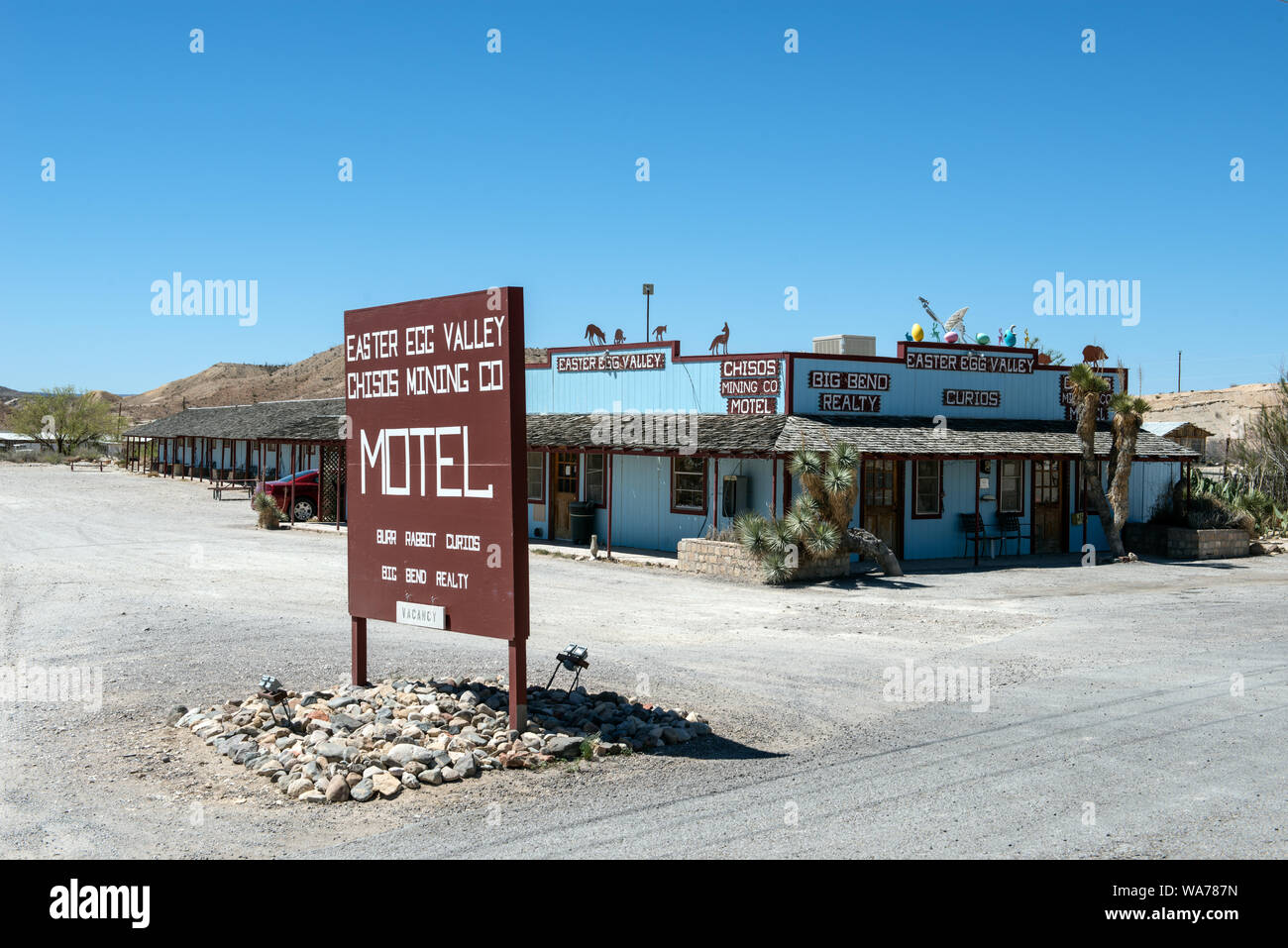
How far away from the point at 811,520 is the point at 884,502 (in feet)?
12.9

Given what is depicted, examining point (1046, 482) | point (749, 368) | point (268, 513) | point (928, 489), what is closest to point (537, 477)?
point (749, 368)

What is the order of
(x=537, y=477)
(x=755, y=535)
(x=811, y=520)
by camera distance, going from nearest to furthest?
(x=811, y=520), (x=755, y=535), (x=537, y=477)

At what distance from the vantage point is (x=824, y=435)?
2042 cm

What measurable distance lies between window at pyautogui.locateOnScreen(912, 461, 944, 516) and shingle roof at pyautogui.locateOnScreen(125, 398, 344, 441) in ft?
62.9

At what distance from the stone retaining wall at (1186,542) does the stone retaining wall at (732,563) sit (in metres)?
9.41

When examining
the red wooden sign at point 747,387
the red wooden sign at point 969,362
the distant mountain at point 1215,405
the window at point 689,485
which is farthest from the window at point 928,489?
the distant mountain at point 1215,405

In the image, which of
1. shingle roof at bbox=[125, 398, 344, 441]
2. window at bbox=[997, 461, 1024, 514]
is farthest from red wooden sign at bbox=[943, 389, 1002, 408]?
shingle roof at bbox=[125, 398, 344, 441]

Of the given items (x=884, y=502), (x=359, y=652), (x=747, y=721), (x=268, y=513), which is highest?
(x=884, y=502)

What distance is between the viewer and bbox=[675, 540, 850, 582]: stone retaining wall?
1917 cm

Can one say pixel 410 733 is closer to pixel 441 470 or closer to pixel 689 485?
pixel 441 470

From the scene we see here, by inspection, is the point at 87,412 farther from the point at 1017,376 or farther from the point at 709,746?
the point at 709,746

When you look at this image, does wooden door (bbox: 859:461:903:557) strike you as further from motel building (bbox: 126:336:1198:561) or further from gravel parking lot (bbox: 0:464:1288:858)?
gravel parking lot (bbox: 0:464:1288:858)
